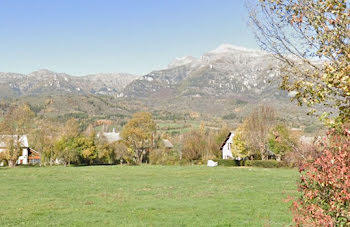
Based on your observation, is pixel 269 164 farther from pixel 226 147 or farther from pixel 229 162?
pixel 226 147

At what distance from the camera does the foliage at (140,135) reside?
79562 millimetres

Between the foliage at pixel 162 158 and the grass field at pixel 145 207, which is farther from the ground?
the foliage at pixel 162 158

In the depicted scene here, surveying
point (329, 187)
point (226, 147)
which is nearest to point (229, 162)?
point (226, 147)

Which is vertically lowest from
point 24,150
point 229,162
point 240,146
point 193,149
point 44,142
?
point 229,162

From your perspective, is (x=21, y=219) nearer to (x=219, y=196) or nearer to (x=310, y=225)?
(x=219, y=196)

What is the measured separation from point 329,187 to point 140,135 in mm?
73859

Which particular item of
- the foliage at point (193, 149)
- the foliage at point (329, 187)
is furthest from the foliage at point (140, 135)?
the foliage at point (329, 187)

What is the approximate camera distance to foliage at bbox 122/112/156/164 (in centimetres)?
7956

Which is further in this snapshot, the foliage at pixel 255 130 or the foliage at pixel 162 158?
the foliage at pixel 162 158

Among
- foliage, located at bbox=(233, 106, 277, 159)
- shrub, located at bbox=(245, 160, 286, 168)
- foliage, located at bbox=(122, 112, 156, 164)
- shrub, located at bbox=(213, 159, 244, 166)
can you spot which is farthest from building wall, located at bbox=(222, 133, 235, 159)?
shrub, located at bbox=(245, 160, 286, 168)

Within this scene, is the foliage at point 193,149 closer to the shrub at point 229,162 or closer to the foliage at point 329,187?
the shrub at point 229,162

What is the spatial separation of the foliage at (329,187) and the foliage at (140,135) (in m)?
73.2

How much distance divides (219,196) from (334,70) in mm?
18811

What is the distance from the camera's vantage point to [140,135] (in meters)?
79.3
